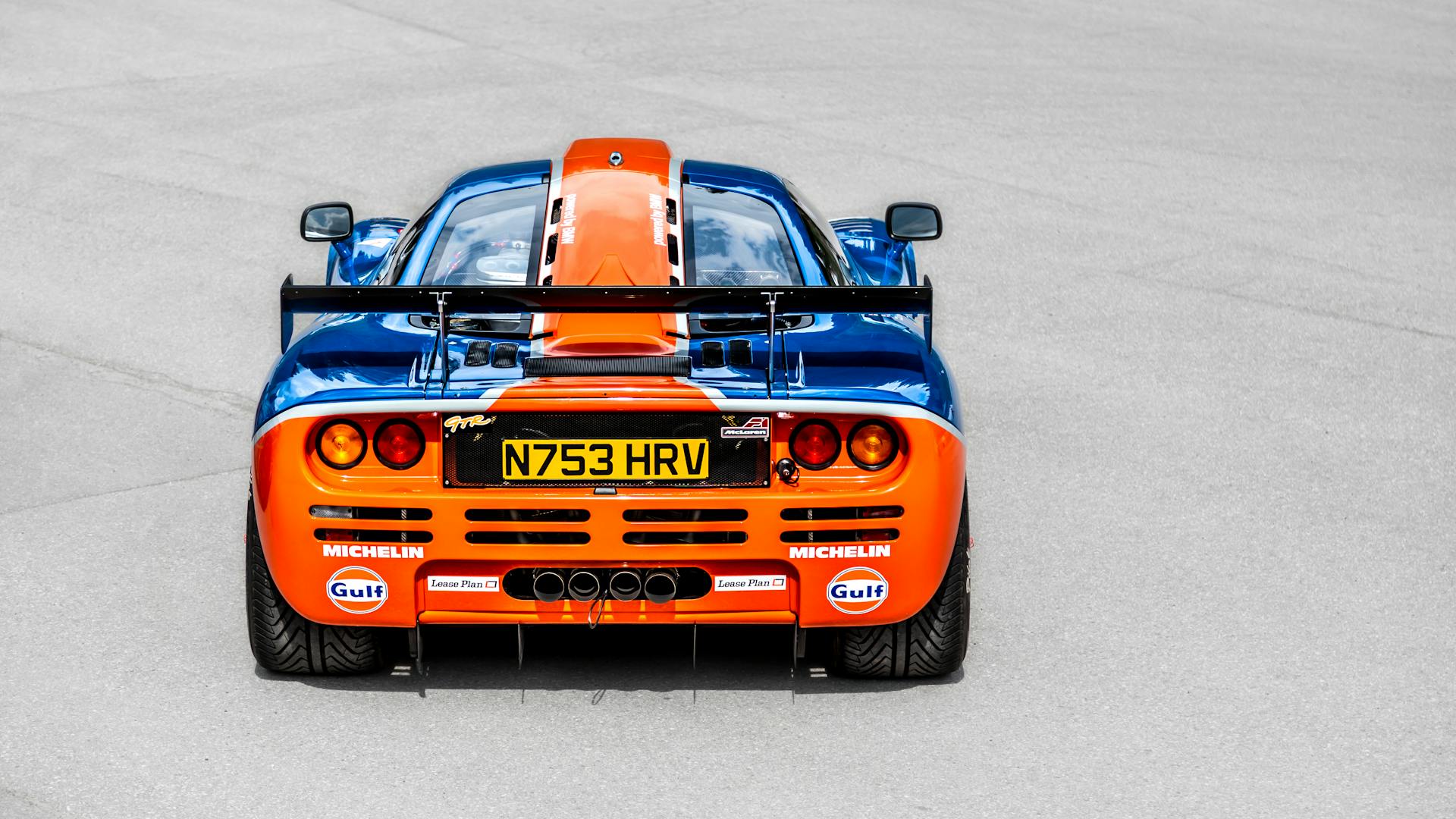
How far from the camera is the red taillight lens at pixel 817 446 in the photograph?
4832mm

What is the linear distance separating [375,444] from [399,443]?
0.19 ft

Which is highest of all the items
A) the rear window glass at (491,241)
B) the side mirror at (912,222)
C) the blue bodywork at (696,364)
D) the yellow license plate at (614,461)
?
the rear window glass at (491,241)

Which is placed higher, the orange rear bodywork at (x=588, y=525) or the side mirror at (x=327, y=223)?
the side mirror at (x=327, y=223)

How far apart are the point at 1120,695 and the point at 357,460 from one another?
2.14 metres

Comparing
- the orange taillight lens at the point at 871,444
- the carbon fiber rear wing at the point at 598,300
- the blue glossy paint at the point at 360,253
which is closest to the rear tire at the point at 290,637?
the carbon fiber rear wing at the point at 598,300

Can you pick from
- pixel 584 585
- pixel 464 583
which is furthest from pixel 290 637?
pixel 584 585

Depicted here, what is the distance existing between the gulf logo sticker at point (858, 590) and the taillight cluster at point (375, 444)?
3.59 feet

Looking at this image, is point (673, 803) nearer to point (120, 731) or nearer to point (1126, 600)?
point (120, 731)

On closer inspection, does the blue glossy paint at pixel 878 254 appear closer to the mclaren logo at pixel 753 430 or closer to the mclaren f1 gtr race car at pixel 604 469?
the mclaren f1 gtr race car at pixel 604 469

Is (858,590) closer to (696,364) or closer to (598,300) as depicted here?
(696,364)

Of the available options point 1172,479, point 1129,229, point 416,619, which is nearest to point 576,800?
point 416,619

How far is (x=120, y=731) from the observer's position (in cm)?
495

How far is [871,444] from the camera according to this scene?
191 inches

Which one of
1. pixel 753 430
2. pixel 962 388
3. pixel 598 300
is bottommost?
pixel 962 388
